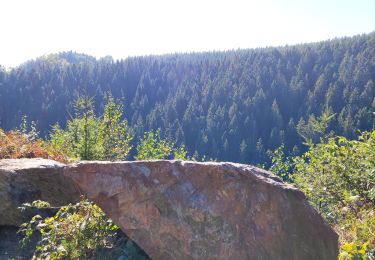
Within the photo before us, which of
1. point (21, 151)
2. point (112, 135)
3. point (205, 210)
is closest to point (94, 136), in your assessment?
point (112, 135)

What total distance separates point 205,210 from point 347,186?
2.78m

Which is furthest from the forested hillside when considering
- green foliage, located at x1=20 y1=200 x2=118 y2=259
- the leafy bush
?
green foliage, located at x1=20 y1=200 x2=118 y2=259

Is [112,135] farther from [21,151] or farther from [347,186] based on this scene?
[347,186]

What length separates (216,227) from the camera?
4277mm

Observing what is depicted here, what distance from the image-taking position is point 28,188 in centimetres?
557

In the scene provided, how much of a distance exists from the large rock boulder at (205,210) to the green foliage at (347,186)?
91 cm

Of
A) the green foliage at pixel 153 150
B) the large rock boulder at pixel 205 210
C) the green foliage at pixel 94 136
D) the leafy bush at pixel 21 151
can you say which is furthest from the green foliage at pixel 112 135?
the large rock boulder at pixel 205 210

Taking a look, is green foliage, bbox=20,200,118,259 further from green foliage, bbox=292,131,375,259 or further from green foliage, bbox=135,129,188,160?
green foliage, bbox=135,129,188,160

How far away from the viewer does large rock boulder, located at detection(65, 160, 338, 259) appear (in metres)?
4.23

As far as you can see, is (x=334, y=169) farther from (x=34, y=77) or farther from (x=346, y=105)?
(x=34, y=77)

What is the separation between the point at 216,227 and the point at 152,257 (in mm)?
751

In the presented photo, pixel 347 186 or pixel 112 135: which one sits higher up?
pixel 347 186

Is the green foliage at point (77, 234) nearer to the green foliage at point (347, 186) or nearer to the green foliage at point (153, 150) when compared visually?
the green foliage at point (347, 186)

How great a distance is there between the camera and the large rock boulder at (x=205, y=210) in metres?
4.23
